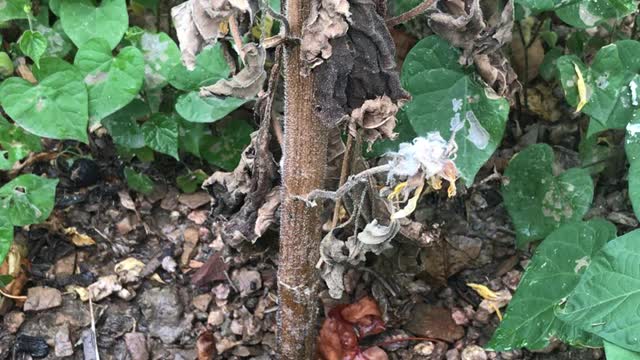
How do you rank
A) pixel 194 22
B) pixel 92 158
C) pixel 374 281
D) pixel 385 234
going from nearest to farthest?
pixel 194 22 → pixel 385 234 → pixel 374 281 → pixel 92 158

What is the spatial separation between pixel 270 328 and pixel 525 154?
56 cm

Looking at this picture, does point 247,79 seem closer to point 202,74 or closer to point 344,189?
point 344,189

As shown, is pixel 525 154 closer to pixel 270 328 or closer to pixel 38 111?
pixel 270 328

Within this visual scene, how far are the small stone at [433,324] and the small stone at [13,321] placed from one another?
697 millimetres

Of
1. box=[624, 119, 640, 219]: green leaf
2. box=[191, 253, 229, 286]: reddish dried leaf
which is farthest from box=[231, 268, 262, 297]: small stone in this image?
box=[624, 119, 640, 219]: green leaf

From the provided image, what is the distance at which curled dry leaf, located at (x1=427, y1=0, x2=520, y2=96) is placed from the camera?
104 centimetres

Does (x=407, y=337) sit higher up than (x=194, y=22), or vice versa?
(x=194, y=22)

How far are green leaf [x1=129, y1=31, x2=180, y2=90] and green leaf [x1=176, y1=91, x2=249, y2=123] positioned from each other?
0.07m

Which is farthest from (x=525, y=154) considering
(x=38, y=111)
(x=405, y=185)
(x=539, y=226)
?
(x=38, y=111)

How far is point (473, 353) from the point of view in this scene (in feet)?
4.55

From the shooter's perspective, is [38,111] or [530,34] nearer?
[38,111]

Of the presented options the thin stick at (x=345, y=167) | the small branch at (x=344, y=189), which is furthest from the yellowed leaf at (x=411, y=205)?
the thin stick at (x=345, y=167)

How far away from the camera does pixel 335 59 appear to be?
37.6 inches

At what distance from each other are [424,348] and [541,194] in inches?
13.5
